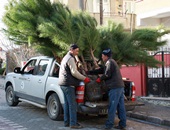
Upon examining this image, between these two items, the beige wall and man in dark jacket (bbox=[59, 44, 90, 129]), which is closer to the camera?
man in dark jacket (bbox=[59, 44, 90, 129])

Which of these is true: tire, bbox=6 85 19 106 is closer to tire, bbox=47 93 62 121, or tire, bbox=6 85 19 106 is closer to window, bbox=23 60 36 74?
window, bbox=23 60 36 74

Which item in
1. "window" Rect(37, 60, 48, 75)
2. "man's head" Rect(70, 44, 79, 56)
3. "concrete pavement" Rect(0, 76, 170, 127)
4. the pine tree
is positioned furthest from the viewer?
"window" Rect(37, 60, 48, 75)

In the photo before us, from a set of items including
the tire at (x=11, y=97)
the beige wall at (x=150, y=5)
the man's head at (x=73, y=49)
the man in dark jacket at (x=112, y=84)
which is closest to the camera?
the man in dark jacket at (x=112, y=84)

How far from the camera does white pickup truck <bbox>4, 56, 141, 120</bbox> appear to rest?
23.5 feet

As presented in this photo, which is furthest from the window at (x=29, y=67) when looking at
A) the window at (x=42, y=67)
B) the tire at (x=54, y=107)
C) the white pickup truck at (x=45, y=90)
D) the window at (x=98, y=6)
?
the window at (x=98, y=6)

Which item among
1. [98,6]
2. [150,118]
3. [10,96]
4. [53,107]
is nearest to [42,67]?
[53,107]

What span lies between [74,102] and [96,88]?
2.00 ft

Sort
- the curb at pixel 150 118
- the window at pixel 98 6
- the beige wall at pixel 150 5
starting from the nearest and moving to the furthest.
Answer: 1. the curb at pixel 150 118
2. the beige wall at pixel 150 5
3. the window at pixel 98 6

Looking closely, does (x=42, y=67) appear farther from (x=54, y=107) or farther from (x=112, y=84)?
(x=112, y=84)

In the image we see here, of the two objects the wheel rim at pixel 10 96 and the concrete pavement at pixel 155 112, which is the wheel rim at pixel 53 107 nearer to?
the concrete pavement at pixel 155 112

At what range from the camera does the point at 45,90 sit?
8.30 m

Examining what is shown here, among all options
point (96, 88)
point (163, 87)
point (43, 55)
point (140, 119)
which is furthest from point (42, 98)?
point (163, 87)

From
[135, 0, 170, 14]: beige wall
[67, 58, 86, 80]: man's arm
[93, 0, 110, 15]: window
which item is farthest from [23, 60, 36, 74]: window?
[93, 0, 110, 15]: window

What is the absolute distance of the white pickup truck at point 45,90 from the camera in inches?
282
